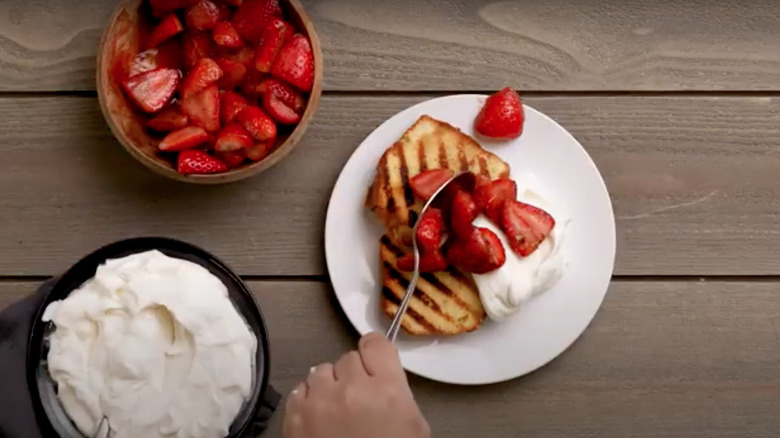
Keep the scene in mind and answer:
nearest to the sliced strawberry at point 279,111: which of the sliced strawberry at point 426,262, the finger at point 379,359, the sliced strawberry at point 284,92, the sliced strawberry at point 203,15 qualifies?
the sliced strawberry at point 284,92

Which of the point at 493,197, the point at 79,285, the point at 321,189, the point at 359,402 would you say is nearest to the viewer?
the point at 359,402

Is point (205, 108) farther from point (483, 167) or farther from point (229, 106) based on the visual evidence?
point (483, 167)

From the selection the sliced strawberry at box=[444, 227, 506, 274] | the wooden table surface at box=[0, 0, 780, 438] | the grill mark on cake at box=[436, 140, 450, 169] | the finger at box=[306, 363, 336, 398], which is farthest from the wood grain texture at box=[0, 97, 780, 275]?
the finger at box=[306, 363, 336, 398]

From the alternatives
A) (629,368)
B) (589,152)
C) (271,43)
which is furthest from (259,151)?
(629,368)

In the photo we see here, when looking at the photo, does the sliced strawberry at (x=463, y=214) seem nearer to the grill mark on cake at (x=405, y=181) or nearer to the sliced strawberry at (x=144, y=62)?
the grill mark on cake at (x=405, y=181)

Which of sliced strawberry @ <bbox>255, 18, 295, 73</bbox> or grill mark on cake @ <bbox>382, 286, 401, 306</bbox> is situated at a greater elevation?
sliced strawberry @ <bbox>255, 18, 295, 73</bbox>

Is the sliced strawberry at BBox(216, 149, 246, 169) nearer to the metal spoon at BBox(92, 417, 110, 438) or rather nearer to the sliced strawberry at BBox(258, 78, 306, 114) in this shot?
the sliced strawberry at BBox(258, 78, 306, 114)

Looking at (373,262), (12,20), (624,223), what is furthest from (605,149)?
(12,20)
